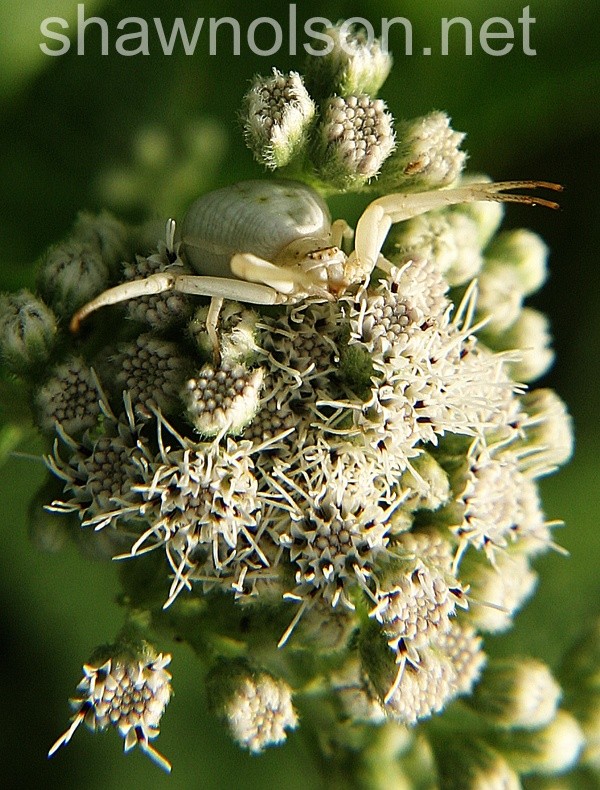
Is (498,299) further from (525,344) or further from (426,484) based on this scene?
(426,484)

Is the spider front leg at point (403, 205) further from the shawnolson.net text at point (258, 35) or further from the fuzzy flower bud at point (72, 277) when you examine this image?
the shawnolson.net text at point (258, 35)

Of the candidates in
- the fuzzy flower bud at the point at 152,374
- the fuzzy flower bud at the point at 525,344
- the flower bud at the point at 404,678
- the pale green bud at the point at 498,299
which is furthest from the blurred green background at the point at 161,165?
the fuzzy flower bud at the point at 152,374

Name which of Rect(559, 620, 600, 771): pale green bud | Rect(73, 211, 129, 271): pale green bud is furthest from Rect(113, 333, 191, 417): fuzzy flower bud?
Rect(559, 620, 600, 771): pale green bud

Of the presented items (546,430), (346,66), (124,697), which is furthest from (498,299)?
(124,697)

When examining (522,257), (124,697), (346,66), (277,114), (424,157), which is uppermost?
(346,66)

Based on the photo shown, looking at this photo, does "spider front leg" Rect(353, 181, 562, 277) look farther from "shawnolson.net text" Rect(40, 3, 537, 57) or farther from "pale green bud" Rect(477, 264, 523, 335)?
"shawnolson.net text" Rect(40, 3, 537, 57)

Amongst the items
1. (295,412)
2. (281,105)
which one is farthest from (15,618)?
(281,105)
